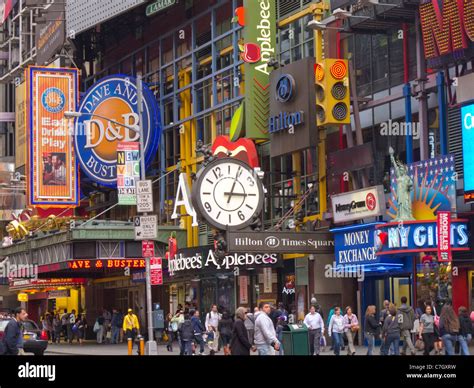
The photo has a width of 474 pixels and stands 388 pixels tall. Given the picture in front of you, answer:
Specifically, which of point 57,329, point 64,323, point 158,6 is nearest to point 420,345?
point 158,6

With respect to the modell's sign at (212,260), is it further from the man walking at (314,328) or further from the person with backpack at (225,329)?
the man walking at (314,328)

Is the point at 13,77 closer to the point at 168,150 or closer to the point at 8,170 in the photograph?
the point at 8,170

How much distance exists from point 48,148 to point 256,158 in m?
18.4

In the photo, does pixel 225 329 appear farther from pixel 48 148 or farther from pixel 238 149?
pixel 48 148

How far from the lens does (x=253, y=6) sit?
47406 mm

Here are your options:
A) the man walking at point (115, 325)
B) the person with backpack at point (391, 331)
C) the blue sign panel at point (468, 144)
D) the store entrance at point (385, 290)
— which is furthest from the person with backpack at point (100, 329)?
the person with backpack at point (391, 331)

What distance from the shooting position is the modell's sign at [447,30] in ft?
118

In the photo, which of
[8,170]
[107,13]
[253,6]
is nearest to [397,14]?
[253,6]

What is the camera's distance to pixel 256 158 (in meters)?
47.8

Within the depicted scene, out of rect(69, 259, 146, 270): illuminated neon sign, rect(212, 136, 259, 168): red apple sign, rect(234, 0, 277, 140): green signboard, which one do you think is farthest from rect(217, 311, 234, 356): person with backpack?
rect(69, 259, 146, 270): illuminated neon sign

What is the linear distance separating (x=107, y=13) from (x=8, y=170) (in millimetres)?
23273

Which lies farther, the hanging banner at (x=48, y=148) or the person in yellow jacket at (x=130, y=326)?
the hanging banner at (x=48, y=148)

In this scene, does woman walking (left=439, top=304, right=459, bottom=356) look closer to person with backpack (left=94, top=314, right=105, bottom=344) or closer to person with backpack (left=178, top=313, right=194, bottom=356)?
person with backpack (left=178, top=313, right=194, bottom=356)

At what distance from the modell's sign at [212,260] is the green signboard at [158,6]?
526 inches
